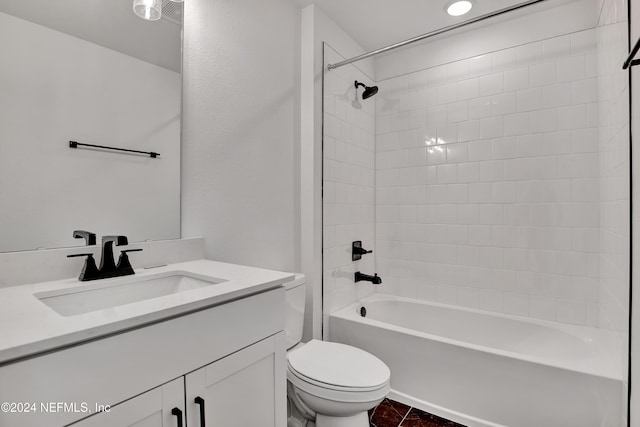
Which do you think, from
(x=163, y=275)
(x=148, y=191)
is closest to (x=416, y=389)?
(x=163, y=275)

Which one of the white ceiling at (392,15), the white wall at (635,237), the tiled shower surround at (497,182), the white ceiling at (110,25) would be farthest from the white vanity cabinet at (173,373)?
the white ceiling at (392,15)

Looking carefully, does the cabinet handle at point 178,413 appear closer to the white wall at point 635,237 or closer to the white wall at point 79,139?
the white wall at point 79,139

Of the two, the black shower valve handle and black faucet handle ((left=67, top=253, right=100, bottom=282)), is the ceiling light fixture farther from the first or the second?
the black shower valve handle

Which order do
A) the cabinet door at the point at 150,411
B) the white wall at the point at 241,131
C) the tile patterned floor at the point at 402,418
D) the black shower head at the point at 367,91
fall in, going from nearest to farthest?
the cabinet door at the point at 150,411 → the white wall at the point at 241,131 → the tile patterned floor at the point at 402,418 → the black shower head at the point at 367,91

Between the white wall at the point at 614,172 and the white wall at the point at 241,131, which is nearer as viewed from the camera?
the white wall at the point at 614,172

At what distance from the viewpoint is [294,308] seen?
175cm

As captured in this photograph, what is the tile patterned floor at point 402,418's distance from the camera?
1745 mm

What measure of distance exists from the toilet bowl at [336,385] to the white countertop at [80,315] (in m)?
0.57

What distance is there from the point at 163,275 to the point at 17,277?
446 mm

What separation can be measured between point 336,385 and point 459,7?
7.53 ft

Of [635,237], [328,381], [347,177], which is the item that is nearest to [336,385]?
[328,381]

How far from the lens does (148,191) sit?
1454mm

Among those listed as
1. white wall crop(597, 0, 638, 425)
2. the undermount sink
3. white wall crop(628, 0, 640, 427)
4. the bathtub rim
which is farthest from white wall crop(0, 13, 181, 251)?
white wall crop(597, 0, 638, 425)

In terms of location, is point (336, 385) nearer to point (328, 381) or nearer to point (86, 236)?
point (328, 381)
